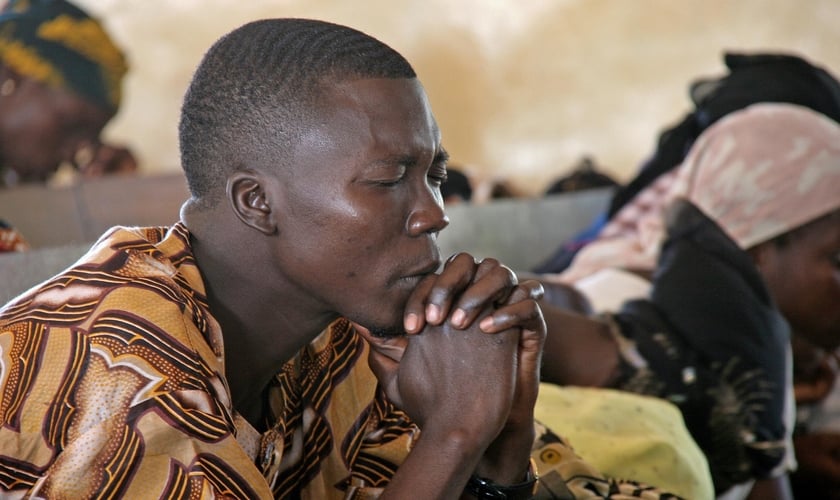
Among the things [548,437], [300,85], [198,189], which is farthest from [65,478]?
[548,437]

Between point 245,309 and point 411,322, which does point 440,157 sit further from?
point 245,309

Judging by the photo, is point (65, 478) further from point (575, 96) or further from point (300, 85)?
point (575, 96)

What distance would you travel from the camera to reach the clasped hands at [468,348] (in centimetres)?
128

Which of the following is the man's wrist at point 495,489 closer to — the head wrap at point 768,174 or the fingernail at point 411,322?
the fingernail at point 411,322

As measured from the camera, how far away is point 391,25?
19.8 ft

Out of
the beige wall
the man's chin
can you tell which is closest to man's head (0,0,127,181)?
the man's chin

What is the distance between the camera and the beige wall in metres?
6.02

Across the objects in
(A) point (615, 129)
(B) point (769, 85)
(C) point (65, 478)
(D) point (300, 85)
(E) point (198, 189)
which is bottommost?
(A) point (615, 129)

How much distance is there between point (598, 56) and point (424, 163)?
520 centimetres

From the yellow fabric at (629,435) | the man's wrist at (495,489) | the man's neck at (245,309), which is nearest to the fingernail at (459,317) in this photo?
the man's neck at (245,309)

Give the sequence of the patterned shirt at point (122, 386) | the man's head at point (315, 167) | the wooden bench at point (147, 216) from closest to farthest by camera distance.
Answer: the patterned shirt at point (122, 386)
the man's head at point (315, 167)
the wooden bench at point (147, 216)

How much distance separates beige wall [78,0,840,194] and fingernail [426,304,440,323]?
468cm

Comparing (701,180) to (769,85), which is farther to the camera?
(769,85)

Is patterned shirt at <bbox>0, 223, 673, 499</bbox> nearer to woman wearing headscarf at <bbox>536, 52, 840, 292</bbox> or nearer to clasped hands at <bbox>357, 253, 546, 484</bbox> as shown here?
clasped hands at <bbox>357, 253, 546, 484</bbox>
